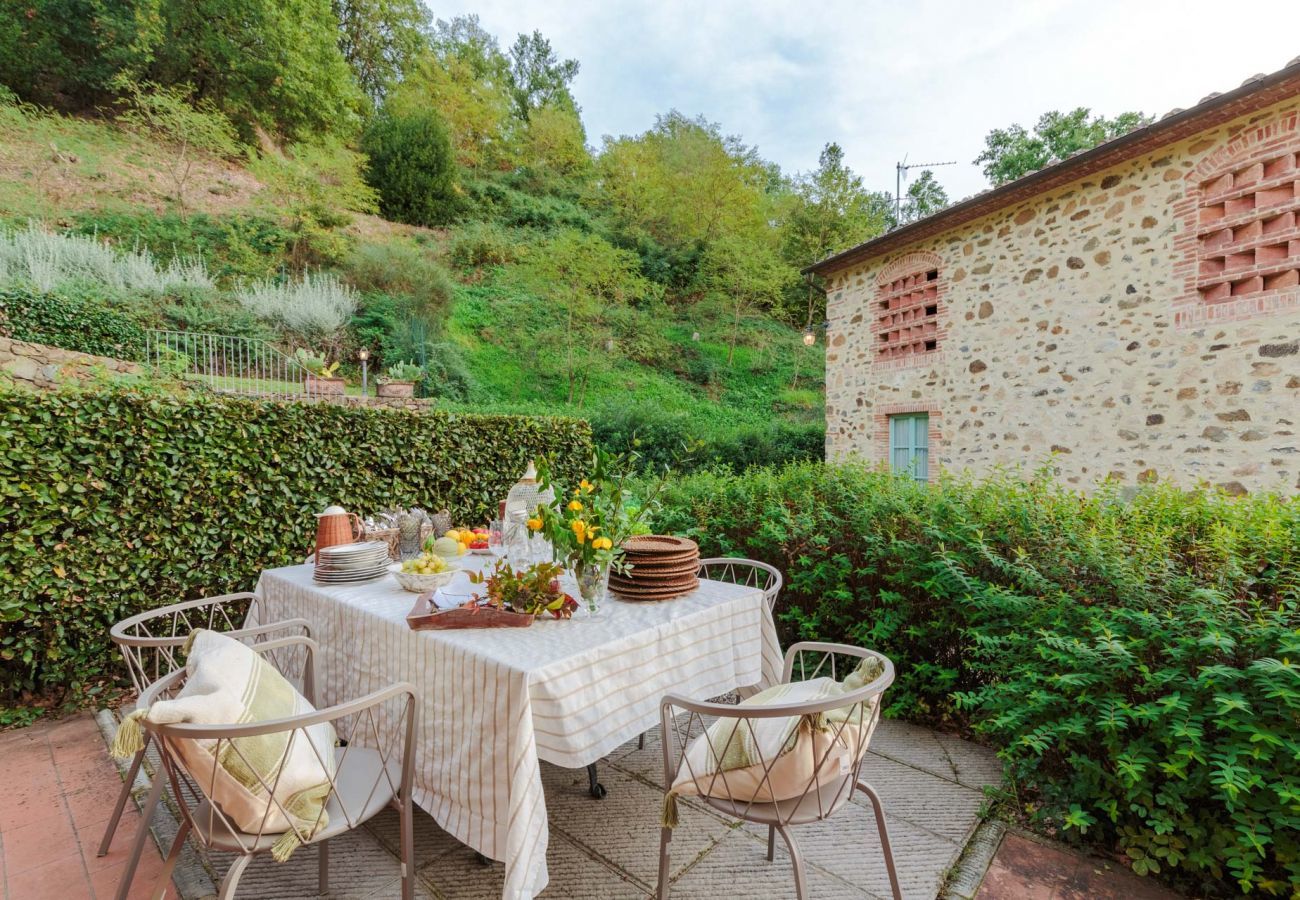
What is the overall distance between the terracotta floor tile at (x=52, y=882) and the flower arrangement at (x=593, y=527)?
1730mm

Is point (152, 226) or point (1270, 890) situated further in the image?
point (152, 226)

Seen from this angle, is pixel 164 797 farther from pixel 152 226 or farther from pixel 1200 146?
pixel 152 226

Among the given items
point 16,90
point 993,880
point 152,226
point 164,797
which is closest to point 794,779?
point 993,880

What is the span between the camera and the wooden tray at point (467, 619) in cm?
163

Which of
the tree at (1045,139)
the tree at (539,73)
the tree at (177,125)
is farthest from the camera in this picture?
the tree at (539,73)

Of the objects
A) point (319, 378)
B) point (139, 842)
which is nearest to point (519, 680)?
point (139, 842)

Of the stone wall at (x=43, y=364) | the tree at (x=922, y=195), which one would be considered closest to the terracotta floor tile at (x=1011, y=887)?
the stone wall at (x=43, y=364)

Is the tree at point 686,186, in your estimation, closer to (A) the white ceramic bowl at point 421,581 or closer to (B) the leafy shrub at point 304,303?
(B) the leafy shrub at point 304,303

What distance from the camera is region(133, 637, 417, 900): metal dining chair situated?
112 cm

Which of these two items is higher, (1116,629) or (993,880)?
(1116,629)

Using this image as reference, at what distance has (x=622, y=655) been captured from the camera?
62.2 inches

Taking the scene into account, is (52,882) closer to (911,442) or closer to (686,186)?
(911,442)

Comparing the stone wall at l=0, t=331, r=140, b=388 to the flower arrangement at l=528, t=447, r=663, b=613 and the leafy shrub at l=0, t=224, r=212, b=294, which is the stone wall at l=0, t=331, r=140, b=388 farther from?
the flower arrangement at l=528, t=447, r=663, b=613

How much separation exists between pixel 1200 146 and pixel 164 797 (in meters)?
8.01
